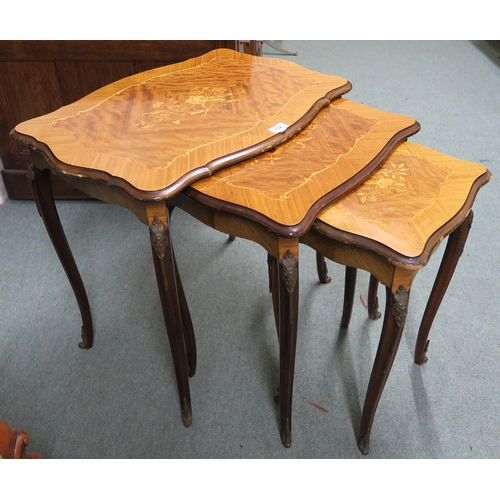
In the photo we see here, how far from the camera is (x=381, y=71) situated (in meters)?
3.32

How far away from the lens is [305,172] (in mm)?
983

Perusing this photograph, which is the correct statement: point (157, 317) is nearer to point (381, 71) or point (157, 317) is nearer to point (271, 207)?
point (271, 207)

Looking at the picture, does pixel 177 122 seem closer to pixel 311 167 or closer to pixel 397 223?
pixel 311 167

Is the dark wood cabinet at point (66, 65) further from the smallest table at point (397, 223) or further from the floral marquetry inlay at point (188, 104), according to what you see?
the smallest table at point (397, 223)

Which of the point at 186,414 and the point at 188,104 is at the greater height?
the point at 188,104

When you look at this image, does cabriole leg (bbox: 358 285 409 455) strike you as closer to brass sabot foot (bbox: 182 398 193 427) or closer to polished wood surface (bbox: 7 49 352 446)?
polished wood surface (bbox: 7 49 352 446)

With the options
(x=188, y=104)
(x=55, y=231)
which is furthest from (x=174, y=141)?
(x=55, y=231)

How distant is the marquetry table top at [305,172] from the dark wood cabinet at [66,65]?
79cm

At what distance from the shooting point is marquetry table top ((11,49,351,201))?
95 centimetres

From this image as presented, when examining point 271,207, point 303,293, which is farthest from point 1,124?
point 271,207

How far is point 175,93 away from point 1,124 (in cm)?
105

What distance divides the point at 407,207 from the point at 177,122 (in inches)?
21.2

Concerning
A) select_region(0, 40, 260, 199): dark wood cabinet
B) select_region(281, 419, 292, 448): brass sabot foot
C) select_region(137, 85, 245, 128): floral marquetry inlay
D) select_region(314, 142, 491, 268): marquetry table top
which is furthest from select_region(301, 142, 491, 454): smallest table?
select_region(0, 40, 260, 199): dark wood cabinet

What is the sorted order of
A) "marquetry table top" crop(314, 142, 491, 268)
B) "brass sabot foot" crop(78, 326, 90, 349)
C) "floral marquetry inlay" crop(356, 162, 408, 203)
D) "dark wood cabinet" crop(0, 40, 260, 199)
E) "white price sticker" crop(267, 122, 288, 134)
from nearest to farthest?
"marquetry table top" crop(314, 142, 491, 268) → "floral marquetry inlay" crop(356, 162, 408, 203) → "white price sticker" crop(267, 122, 288, 134) → "brass sabot foot" crop(78, 326, 90, 349) → "dark wood cabinet" crop(0, 40, 260, 199)
